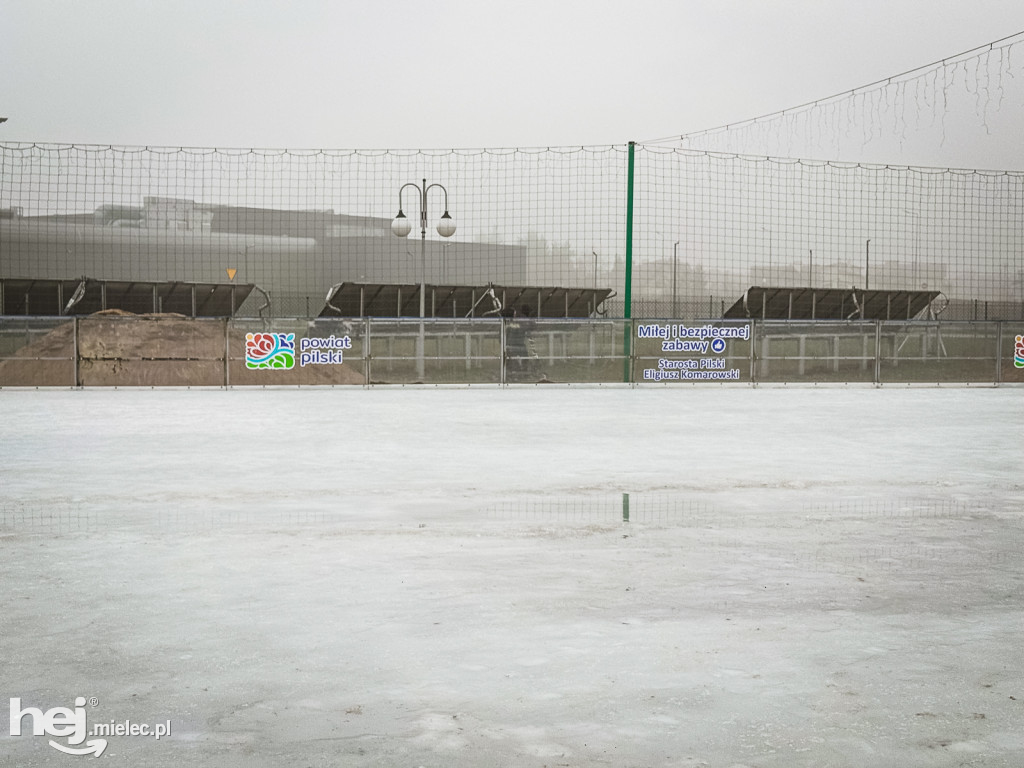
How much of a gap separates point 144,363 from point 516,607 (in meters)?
22.3

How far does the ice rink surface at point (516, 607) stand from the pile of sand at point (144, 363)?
14116 millimetres

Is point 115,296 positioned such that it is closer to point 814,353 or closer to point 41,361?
point 41,361

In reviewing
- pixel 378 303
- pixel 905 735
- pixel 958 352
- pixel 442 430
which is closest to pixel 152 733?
pixel 905 735

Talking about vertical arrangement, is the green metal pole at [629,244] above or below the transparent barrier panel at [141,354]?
above

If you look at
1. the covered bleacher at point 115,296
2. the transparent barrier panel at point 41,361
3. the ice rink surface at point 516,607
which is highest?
the covered bleacher at point 115,296

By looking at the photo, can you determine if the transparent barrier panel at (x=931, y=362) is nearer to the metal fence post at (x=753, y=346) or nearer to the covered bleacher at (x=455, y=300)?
the metal fence post at (x=753, y=346)

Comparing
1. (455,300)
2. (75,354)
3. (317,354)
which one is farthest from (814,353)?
(75,354)

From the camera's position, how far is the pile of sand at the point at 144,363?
2475cm

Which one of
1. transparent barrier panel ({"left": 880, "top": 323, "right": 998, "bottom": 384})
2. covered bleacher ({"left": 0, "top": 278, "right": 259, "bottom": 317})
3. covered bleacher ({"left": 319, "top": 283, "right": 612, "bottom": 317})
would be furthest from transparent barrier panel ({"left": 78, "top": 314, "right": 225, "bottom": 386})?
transparent barrier panel ({"left": 880, "top": 323, "right": 998, "bottom": 384})

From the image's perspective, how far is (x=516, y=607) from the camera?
192 inches

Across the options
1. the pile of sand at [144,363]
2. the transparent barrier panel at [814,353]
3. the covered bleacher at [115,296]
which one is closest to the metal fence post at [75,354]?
the pile of sand at [144,363]

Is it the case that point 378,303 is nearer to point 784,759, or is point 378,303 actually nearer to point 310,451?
point 310,451

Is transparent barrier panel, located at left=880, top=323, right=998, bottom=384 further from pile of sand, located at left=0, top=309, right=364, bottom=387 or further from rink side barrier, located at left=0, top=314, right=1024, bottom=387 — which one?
pile of sand, located at left=0, top=309, right=364, bottom=387

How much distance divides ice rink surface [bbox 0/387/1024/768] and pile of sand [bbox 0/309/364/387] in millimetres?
14116
